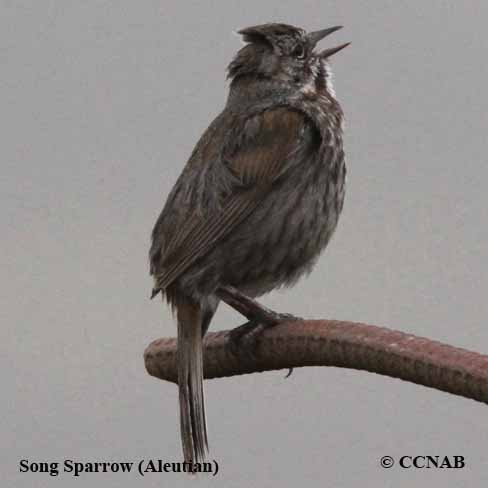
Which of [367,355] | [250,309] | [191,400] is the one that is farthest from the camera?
[250,309]

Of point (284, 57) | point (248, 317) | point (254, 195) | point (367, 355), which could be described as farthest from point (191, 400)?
point (284, 57)

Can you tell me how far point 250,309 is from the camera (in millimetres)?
5523

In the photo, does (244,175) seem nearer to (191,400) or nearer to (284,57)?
(284,57)

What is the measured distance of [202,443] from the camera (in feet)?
16.6

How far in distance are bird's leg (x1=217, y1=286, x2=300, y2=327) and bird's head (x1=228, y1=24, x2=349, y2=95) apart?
50.2 inches

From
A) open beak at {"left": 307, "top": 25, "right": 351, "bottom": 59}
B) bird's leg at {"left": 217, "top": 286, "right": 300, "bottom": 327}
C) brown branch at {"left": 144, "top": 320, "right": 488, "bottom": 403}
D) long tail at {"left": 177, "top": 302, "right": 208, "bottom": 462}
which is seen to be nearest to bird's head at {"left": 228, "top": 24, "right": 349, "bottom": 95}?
open beak at {"left": 307, "top": 25, "right": 351, "bottom": 59}

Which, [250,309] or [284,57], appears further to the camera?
[284,57]

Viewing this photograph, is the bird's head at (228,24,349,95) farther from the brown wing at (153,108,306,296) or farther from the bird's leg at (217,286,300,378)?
the bird's leg at (217,286,300,378)

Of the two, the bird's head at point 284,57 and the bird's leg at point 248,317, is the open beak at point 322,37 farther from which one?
the bird's leg at point 248,317

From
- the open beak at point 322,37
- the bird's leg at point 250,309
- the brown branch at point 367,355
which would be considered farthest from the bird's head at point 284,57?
the brown branch at point 367,355

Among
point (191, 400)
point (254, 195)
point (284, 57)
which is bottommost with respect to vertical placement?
point (191, 400)

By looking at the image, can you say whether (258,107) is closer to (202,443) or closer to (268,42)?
(268,42)

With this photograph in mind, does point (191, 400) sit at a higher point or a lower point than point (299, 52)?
lower

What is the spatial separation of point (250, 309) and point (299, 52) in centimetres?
175
